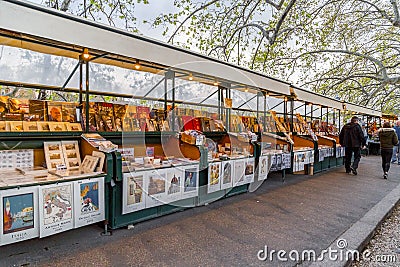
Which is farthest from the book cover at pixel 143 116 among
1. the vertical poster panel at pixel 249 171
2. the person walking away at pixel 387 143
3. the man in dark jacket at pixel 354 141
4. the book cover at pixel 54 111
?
the person walking away at pixel 387 143

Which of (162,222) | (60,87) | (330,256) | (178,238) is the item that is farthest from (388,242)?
(60,87)

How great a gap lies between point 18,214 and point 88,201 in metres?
0.66

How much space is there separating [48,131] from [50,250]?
1.35 meters

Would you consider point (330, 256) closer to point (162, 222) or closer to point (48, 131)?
point (162, 222)

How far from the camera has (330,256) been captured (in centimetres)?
268

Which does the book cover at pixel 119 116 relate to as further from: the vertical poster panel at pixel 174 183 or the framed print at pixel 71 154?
the vertical poster panel at pixel 174 183

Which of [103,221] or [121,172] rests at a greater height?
[121,172]

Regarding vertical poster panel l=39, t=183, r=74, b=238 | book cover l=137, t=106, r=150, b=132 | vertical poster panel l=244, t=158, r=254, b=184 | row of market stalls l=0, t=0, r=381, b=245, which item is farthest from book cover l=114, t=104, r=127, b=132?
vertical poster panel l=244, t=158, r=254, b=184

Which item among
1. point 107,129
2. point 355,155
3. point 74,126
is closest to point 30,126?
point 74,126

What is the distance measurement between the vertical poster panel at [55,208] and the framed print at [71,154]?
61 centimetres

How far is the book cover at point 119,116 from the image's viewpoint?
13.0 feet

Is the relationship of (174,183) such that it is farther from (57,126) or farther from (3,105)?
(3,105)

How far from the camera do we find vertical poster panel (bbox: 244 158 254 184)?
500cm

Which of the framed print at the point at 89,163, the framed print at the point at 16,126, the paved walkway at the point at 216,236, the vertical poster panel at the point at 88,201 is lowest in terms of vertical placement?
the paved walkway at the point at 216,236
